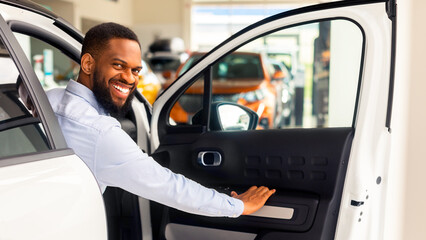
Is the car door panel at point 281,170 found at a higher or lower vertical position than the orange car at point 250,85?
lower

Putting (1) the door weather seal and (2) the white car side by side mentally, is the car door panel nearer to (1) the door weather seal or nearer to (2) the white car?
(2) the white car

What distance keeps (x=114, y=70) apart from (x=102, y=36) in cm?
14

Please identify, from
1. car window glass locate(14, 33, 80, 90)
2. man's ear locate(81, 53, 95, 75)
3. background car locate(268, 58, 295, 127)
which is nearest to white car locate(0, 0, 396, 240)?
man's ear locate(81, 53, 95, 75)

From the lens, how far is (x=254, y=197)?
221 centimetres

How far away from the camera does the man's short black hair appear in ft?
6.63

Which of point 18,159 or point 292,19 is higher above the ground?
point 292,19

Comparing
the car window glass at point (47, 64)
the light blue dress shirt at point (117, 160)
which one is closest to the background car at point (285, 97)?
the car window glass at point (47, 64)

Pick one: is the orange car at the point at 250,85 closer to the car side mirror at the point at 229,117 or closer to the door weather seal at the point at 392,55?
the car side mirror at the point at 229,117

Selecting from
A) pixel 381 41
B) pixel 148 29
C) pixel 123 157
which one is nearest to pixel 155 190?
pixel 123 157

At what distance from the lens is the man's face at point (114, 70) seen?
2014mm

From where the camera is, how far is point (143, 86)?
9.55 meters

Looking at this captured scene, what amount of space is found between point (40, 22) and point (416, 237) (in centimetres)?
195

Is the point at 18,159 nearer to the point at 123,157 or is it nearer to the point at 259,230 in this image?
the point at 123,157

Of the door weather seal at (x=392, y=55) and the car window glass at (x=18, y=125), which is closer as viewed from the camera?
the car window glass at (x=18, y=125)
